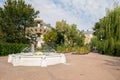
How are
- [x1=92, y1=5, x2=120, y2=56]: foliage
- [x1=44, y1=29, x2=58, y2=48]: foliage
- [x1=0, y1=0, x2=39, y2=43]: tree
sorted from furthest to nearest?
[x1=44, y1=29, x2=58, y2=48]: foliage
[x1=0, y1=0, x2=39, y2=43]: tree
[x1=92, y1=5, x2=120, y2=56]: foliage

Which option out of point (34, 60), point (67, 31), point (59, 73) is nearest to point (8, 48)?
point (34, 60)

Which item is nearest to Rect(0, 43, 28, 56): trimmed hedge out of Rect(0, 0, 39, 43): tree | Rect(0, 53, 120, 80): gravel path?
Rect(0, 0, 39, 43): tree

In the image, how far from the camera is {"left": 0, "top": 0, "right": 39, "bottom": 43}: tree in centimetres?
3519

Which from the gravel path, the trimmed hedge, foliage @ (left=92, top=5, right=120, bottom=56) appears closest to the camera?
the gravel path

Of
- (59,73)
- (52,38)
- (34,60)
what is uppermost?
(52,38)

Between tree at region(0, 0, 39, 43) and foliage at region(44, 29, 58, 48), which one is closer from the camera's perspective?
tree at region(0, 0, 39, 43)

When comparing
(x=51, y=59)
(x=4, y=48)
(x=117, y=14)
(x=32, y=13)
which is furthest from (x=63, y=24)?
(x=51, y=59)

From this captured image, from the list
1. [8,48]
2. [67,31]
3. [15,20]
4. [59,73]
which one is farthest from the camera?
[67,31]

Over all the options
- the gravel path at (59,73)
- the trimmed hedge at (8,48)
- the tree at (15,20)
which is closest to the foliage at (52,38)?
the tree at (15,20)

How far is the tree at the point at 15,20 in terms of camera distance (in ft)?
115

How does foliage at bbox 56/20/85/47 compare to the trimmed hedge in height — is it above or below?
above

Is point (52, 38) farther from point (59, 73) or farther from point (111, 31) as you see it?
point (59, 73)

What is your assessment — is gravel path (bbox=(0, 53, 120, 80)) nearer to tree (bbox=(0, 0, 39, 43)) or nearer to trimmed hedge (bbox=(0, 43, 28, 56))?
trimmed hedge (bbox=(0, 43, 28, 56))

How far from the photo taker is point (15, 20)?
36.1 meters
